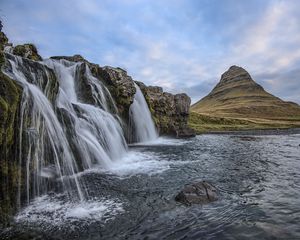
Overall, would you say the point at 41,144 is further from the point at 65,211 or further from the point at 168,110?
the point at 168,110

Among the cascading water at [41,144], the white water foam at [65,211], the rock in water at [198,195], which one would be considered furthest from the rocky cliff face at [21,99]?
the rock in water at [198,195]

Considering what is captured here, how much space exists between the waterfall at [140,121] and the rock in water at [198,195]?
27993 millimetres

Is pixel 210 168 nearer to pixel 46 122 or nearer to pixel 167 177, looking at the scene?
pixel 167 177

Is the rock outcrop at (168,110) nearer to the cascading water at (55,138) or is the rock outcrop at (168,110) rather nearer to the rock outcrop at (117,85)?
the rock outcrop at (117,85)

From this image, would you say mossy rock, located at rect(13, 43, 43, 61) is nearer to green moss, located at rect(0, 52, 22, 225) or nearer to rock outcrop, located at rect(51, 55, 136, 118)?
rock outcrop, located at rect(51, 55, 136, 118)

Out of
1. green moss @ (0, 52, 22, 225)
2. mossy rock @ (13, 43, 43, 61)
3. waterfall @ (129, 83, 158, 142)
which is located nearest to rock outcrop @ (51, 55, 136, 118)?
waterfall @ (129, 83, 158, 142)

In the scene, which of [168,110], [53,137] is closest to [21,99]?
[53,137]

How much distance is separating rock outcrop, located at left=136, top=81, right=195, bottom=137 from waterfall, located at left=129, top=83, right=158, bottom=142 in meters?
2.84

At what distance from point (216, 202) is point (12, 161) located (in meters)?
10.7

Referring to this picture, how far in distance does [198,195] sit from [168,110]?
47043 mm

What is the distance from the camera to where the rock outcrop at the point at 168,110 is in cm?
5519

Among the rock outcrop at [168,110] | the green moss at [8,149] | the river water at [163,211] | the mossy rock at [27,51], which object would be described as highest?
the mossy rock at [27,51]

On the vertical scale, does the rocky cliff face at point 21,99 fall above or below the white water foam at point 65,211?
above

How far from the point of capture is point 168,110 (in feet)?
199
